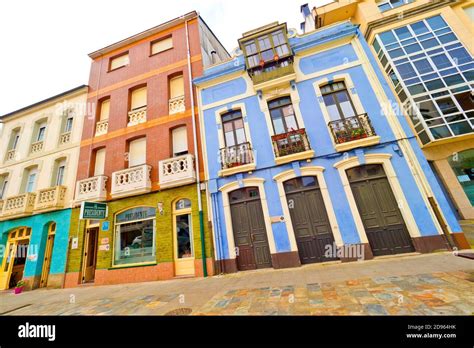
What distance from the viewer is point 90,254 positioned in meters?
10.1

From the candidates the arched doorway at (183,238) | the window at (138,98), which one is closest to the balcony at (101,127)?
the window at (138,98)

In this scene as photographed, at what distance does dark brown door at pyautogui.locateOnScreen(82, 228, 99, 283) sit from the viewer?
9.69 meters

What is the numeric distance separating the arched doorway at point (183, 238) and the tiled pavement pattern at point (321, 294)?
6.10 ft

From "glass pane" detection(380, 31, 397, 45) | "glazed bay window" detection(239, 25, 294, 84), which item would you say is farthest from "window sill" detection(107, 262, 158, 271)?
"glass pane" detection(380, 31, 397, 45)

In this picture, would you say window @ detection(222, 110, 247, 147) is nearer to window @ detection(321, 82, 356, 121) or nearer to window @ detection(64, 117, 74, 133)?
window @ detection(321, 82, 356, 121)

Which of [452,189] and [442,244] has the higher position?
[452,189]

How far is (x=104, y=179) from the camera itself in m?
10.1

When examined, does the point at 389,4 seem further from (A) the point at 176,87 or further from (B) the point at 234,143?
(A) the point at 176,87

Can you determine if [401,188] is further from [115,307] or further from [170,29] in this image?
[170,29]

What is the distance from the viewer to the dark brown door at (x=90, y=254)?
969 centimetres

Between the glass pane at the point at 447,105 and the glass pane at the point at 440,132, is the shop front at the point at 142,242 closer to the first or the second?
the glass pane at the point at 440,132

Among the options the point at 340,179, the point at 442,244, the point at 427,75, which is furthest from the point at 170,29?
the point at 442,244

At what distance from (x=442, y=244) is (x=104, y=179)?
14.3 meters

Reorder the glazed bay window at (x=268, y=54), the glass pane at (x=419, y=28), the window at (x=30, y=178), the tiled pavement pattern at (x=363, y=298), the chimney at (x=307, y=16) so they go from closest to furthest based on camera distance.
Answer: the tiled pavement pattern at (x=363, y=298) → the glazed bay window at (x=268, y=54) → the glass pane at (x=419, y=28) → the window at (x=30, y=178) → the chimney at (x=307, y=16)
